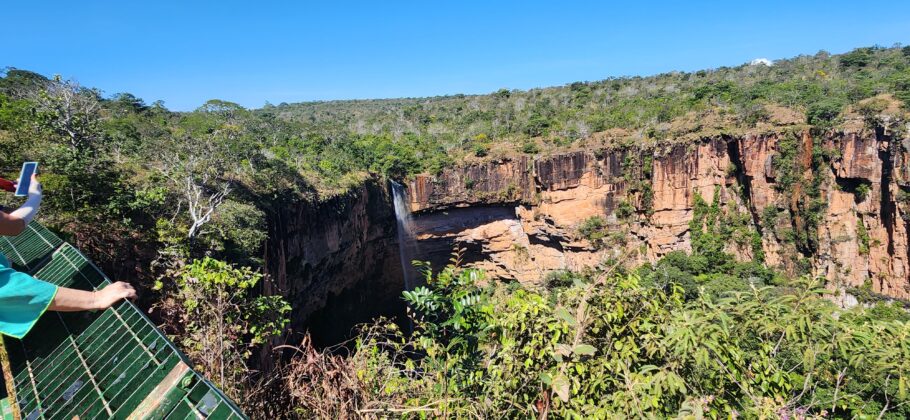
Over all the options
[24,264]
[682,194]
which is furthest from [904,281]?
[24,264]

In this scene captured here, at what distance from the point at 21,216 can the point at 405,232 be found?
78.3 ft

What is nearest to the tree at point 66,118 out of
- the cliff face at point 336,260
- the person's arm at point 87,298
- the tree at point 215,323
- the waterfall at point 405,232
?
the cliff face at point 336,260

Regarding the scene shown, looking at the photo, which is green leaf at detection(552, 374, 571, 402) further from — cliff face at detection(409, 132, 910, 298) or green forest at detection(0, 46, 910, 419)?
cliff face at detection(409, 132, 910, 298)

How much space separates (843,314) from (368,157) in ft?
78.9

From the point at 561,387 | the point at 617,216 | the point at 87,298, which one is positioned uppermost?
the point at 87,298

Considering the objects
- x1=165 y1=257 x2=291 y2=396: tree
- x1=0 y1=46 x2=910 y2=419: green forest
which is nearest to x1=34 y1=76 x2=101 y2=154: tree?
x1=0 y1=46 x2=910 y2=419: green forest

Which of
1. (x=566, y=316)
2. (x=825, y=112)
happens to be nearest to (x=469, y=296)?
(x=566, y=316)

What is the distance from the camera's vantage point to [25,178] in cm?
220

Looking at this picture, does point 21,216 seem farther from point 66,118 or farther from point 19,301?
point 66,118

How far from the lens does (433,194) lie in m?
25.0

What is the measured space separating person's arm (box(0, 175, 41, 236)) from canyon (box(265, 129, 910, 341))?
37.9ft

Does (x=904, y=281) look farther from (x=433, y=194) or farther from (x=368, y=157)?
(x=368, y=157)

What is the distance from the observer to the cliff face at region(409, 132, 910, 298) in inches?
719

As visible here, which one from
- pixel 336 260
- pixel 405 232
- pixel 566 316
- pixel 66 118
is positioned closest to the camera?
pixel 566 316
